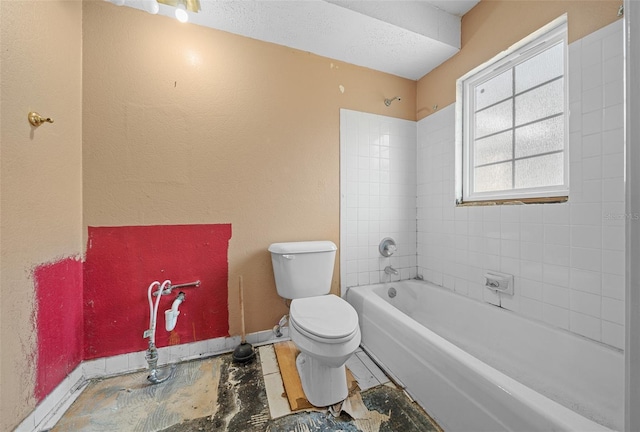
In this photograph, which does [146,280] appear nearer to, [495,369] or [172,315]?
[172,315]

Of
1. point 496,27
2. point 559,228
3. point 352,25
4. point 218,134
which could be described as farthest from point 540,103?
point 218,134

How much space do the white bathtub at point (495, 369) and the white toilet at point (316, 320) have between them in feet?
1.05

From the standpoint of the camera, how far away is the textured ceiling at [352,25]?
4.82 feet

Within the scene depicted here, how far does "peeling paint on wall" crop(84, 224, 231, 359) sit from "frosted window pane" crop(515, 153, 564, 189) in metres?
1.91

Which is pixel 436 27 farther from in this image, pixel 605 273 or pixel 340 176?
pixel 605 273

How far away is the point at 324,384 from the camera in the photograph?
1232mm

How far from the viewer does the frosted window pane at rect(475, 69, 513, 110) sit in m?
1.63

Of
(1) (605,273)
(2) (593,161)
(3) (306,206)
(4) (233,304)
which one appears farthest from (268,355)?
(2) (593,161)

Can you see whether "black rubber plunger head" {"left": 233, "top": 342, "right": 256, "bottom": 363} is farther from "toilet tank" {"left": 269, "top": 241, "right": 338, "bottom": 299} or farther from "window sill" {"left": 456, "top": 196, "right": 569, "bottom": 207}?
"window sill" {"left": 456, "top": 196, "right": 569, "bottom": 207}

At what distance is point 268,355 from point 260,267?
572mm

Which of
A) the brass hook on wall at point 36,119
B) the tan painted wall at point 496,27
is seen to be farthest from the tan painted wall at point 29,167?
the tan painted wall at point 496,27

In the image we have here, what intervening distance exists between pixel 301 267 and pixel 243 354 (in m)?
0.64

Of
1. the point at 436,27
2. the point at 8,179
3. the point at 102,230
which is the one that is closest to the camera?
the point at 8,179

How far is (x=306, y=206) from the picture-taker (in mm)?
1842
